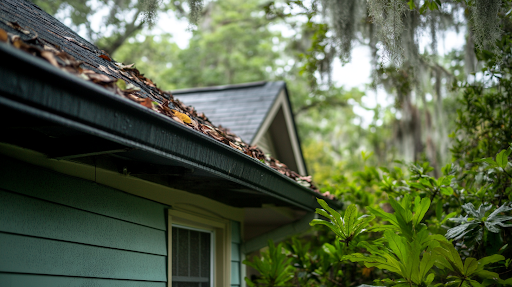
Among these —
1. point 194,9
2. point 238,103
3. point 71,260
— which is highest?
point 238,103

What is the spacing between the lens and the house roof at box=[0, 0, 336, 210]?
125 cm

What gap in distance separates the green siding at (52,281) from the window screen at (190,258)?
0.76 m

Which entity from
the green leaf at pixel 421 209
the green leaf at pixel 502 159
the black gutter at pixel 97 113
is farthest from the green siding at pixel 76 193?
the green leaf at pixel 502 159

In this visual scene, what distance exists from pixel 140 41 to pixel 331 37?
41.0 feet

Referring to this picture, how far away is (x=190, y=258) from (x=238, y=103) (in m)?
3.35

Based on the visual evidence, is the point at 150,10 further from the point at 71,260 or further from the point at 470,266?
the point at 470,266

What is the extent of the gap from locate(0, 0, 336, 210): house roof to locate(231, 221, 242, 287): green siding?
3.90 feet

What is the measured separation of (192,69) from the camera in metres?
15.4

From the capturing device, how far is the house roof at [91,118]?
4.11 ft

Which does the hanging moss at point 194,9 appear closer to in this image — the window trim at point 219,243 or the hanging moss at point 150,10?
the hanging moss at point 150,10

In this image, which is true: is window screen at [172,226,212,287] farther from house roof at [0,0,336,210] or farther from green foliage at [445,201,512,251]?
green foliage at [445,201,512,251]

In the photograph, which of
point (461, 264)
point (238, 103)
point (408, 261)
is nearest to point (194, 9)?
point (408, 261)

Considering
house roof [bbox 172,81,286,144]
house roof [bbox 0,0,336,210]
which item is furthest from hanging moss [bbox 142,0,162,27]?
house roof [bbox 172,81,286,144]

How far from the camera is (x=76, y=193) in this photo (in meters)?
2.11
